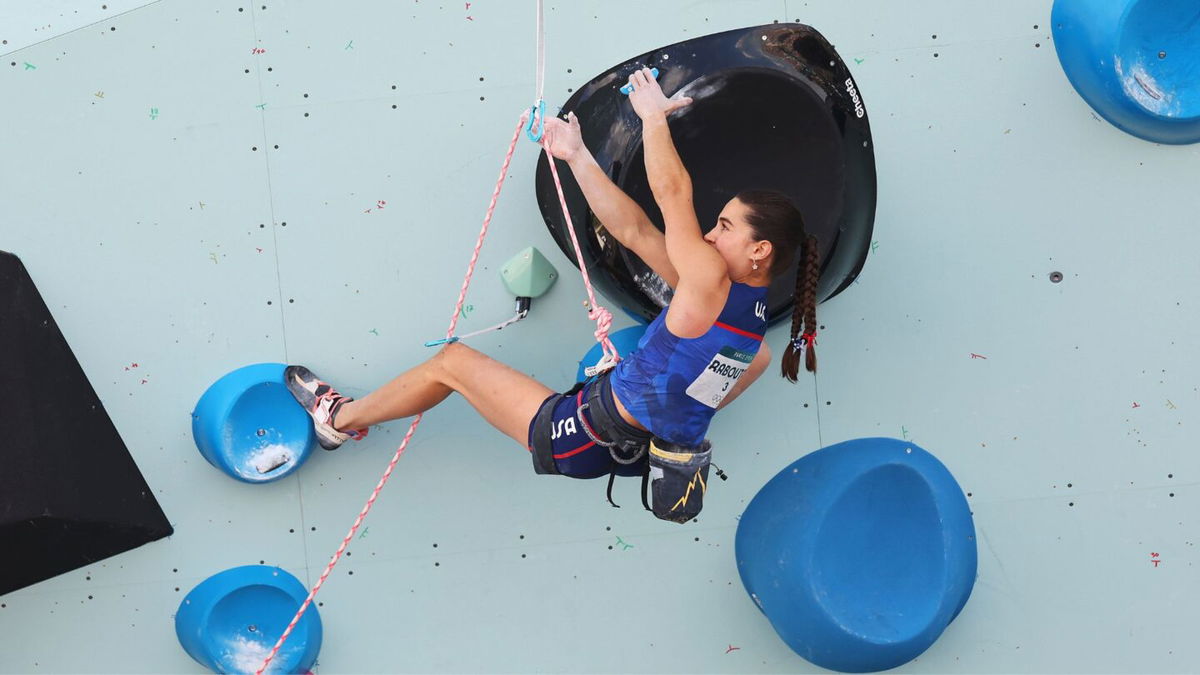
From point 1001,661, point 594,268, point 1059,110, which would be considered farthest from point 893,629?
point 1059,110

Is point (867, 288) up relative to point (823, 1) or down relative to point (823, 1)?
down

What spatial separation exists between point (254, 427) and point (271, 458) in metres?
0.08

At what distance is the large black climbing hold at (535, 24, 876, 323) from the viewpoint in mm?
2652

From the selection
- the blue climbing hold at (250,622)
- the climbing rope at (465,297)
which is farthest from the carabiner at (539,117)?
the blue climbing hold at (250,622)

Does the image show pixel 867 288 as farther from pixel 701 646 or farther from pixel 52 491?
pixel 52 491

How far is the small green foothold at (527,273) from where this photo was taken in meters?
2.88

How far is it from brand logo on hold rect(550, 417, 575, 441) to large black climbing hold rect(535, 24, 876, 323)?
0.42 m

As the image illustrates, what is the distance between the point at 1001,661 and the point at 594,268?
55.1 inches

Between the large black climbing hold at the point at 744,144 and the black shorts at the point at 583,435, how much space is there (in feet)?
1.30

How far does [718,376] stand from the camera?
2406 mm

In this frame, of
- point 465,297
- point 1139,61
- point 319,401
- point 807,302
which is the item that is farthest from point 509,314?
point 1139,61

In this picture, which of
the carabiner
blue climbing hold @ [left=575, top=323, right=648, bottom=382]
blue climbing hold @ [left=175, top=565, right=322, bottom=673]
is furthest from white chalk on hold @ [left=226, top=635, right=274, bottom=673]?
the carabiner

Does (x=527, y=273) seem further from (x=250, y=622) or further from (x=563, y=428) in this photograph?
(x=250, y=622)

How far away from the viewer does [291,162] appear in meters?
2.90
